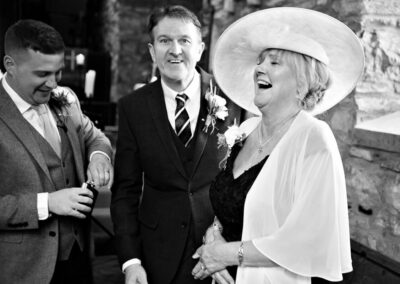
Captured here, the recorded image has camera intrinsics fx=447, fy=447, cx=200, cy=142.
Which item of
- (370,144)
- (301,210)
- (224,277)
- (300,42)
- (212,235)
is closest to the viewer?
(301,210)

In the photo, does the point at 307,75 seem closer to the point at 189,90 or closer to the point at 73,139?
the point at 189,90

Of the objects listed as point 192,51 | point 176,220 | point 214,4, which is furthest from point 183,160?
point 214,4

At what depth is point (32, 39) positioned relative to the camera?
1.77 m

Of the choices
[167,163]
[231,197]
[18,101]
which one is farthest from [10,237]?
[231,197]

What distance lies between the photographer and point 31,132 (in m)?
1.80

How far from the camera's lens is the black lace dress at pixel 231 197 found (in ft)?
5.01

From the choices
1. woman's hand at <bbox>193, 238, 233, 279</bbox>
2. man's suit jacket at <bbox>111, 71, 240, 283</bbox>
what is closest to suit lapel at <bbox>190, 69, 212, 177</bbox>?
man's suit jacket at <bbox>111, 71, 240, 283</bbox>

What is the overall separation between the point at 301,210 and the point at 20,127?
1142 mm

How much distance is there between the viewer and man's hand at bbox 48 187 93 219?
1.75 metres

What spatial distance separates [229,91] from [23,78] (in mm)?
843

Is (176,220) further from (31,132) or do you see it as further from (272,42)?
(272,42)

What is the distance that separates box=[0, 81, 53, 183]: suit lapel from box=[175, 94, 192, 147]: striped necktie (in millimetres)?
576

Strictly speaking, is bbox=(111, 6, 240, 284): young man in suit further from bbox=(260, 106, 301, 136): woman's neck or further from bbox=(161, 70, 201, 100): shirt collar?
bbox=(260, 106, 301, 136): woman's neck

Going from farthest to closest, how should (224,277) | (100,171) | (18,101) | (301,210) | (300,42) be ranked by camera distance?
(100,171)
(18,101)
(224,277)
(300,42)
(301,210)
